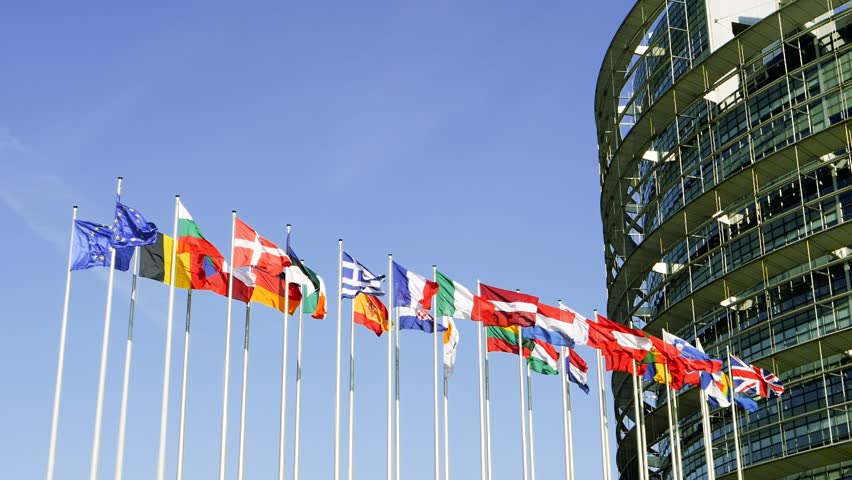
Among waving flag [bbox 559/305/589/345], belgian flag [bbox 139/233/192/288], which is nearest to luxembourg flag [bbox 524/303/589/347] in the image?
waving flag [bbox 559/305/589/345]

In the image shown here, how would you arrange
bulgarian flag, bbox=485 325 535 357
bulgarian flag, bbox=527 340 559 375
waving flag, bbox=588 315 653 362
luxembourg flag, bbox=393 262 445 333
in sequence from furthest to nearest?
1. bulgarian flag, bbox=527 340 559 375
2. waving flag, bbox=588 315 653 362
3. bulgarian flag, bbox=485 325 535 357
4. luxembourg flag, bbox=393 262 445 333

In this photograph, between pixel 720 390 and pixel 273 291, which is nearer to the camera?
pixel 273 291

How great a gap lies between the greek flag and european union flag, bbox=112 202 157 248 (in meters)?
6.96

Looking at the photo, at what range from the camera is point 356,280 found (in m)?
40.2

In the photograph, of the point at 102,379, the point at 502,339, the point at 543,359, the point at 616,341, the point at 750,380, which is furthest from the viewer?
the point at 750,380

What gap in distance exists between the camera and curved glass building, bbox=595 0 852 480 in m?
56.4

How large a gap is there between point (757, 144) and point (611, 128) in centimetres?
1653

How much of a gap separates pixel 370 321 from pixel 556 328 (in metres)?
7.43

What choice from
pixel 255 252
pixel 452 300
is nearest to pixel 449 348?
pixel 452 300

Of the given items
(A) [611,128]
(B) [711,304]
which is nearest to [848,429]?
(B) [711,304]

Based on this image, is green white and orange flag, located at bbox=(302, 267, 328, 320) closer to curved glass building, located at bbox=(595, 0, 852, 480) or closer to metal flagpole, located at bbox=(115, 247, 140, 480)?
metal flagpole, located at bbox=(115, 247, 140, 480)

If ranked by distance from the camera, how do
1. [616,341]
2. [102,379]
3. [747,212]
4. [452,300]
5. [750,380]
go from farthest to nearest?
[747,212] → [750,380] → [616,341] → [452,300] → [102,379]

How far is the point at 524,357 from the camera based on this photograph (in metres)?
46.1

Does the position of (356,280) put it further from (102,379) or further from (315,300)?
(102,379)
